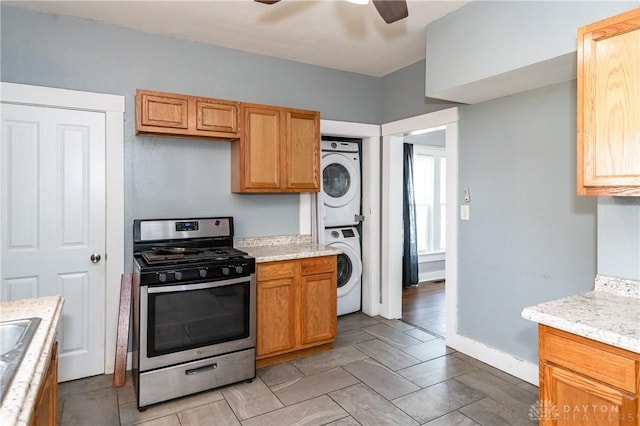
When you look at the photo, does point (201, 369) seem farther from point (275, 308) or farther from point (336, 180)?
point (336, 180)

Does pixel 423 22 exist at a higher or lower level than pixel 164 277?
higher

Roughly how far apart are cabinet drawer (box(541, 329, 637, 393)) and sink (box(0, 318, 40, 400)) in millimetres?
1912

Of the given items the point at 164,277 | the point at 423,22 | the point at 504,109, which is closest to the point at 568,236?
the point at 504,109

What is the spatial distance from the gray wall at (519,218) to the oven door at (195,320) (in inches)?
74.2

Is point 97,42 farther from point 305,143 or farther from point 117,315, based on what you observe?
point 117,315

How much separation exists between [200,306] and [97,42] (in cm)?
213

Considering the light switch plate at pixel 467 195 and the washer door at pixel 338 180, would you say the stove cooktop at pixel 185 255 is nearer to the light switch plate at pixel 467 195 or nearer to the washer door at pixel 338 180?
the washer door at pixel 338 180

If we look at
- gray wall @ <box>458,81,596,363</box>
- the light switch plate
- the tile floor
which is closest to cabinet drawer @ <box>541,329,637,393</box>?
the tile floor

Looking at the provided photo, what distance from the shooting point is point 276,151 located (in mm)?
3236

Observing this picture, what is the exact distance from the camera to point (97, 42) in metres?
2.88

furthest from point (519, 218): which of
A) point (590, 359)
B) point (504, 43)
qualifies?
point (590, 359)

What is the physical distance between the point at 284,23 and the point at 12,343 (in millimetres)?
2598

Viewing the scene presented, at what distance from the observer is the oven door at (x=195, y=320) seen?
2438 mm

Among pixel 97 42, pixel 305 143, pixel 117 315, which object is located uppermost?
pixel 97 42
